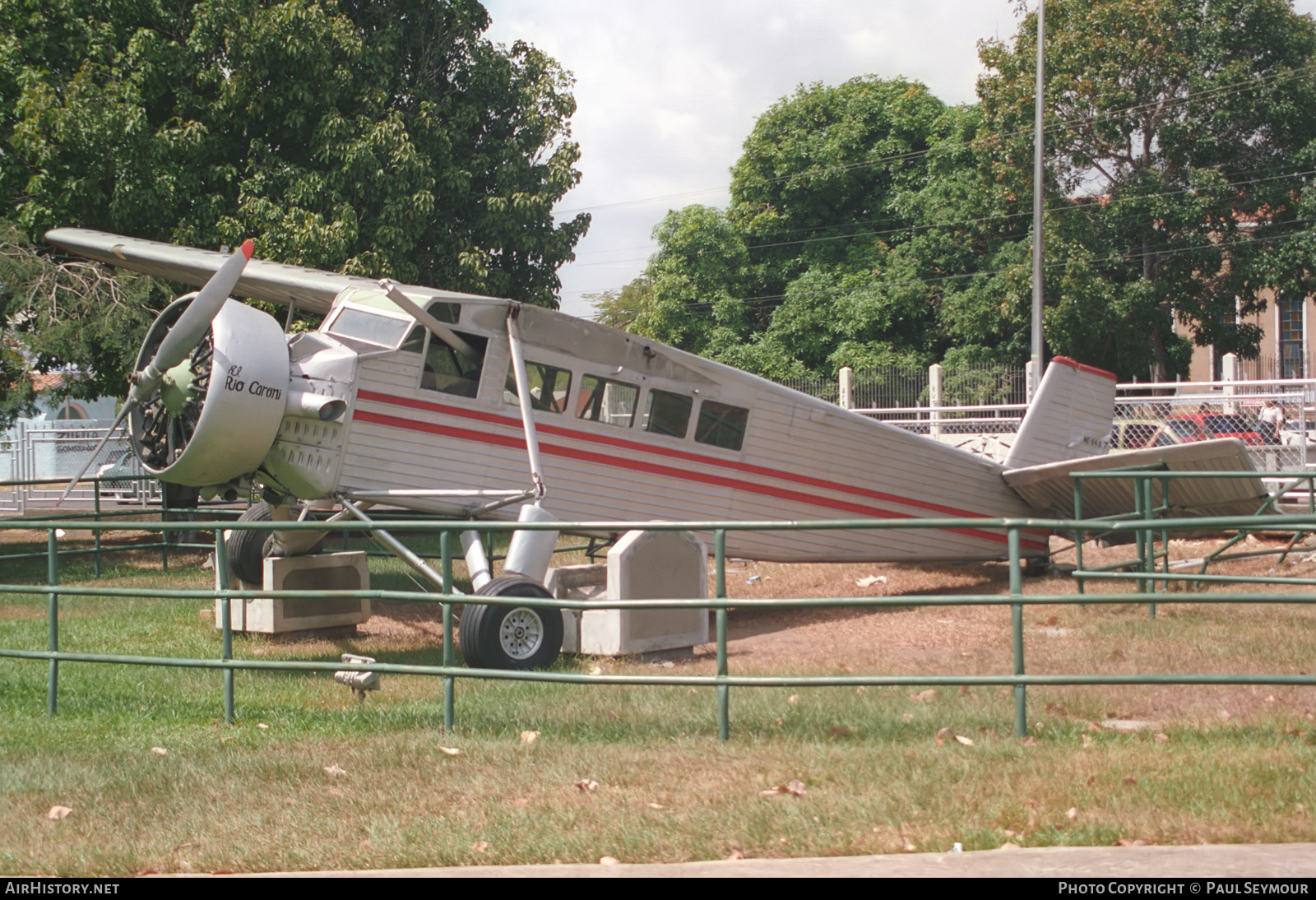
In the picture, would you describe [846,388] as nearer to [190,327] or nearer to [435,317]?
[435,317]

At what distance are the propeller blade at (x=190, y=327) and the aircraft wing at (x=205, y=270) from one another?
181 cm

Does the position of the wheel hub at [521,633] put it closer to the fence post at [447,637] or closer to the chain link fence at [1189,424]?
the fence post at [447,637]

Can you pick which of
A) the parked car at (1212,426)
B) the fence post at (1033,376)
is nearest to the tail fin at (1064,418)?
the parked car at (1212,426)

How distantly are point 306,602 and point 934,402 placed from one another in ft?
58.5

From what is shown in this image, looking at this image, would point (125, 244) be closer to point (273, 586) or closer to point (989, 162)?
point (273, 586)

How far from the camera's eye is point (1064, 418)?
561 inches

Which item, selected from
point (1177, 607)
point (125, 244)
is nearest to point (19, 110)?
point (125, 244)

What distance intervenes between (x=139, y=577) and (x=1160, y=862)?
46.3ft

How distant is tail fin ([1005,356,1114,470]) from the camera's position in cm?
1403

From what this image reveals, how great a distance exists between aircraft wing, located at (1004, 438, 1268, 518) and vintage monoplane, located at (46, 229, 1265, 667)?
40 mm

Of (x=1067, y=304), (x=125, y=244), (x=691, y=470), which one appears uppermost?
(x=1067, y=304)

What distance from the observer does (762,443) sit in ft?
41.3

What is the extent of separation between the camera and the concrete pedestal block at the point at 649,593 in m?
9.37

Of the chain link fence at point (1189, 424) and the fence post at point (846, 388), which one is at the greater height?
the fence post at point (846, 388)
